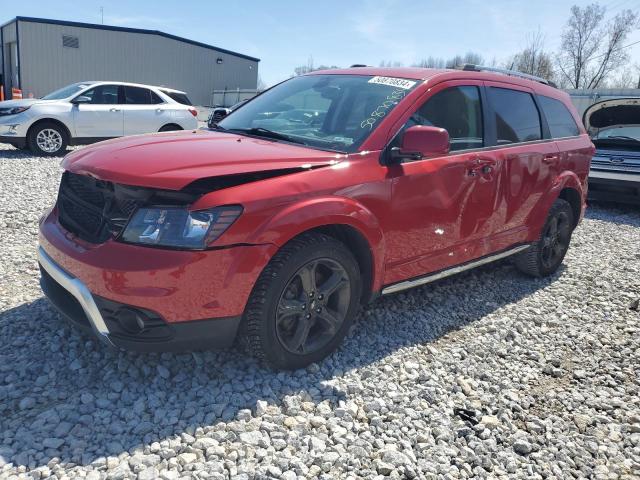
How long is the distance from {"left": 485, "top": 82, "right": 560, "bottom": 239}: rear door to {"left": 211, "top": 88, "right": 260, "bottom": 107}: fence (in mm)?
27963

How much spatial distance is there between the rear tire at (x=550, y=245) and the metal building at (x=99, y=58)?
30042 mm

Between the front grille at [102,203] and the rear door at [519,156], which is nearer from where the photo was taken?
the front grille at [102,203]

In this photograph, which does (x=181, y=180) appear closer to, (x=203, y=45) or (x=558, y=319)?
(x=558, y=319)

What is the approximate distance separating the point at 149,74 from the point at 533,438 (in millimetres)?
34884

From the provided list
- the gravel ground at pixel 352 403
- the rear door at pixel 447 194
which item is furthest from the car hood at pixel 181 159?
the gravel ground at pixel 352 403

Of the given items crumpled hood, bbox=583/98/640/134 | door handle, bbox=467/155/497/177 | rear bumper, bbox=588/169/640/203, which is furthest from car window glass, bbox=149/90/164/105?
door handle, bbox=467/155/497/177

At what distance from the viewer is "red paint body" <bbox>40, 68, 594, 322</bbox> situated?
2537 millimetres

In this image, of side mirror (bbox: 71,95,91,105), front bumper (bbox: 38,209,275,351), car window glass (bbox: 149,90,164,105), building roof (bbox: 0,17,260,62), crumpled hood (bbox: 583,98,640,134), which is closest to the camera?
front bumper (bbox: 38,209,275,351)

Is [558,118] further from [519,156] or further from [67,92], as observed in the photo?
[67,92]

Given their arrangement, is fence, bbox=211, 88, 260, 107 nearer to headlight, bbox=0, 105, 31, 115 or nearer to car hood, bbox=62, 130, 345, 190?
headlight, bbox=0, 105, 31, 115

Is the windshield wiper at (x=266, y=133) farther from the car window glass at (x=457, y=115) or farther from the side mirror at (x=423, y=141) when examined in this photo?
the car window glass at (x=457, y=115)

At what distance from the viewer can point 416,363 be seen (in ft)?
11.0

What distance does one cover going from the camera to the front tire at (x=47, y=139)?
1065 centimetres

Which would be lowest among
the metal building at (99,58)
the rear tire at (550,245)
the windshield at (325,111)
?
the rear tire at (550,245)
